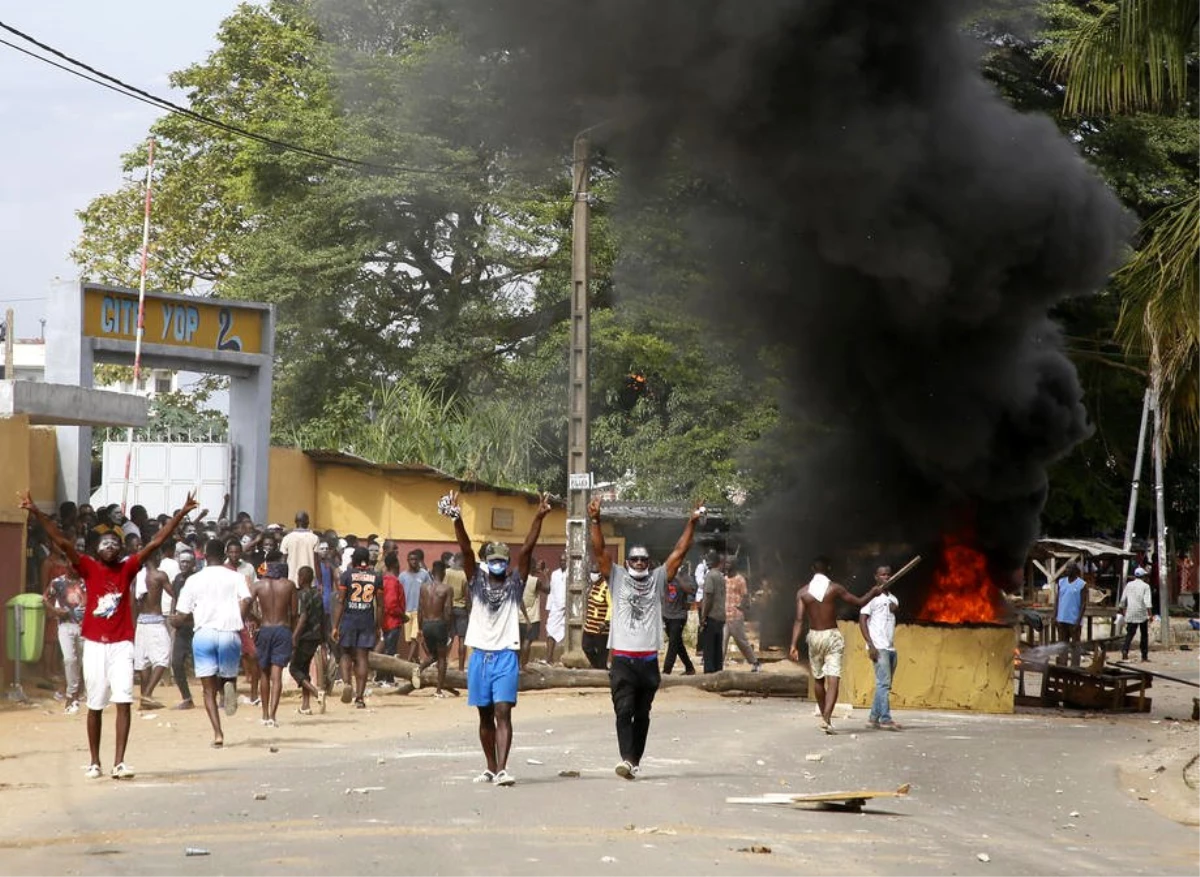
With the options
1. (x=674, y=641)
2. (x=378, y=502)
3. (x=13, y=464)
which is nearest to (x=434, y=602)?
(x=674, y=641)

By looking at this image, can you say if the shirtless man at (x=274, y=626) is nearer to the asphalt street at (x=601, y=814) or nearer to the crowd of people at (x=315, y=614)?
the crowd of people at (x=315, y=614)

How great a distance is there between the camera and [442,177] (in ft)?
111

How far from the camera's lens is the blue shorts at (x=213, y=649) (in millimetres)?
12289

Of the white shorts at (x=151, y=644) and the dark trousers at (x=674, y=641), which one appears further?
the dark trousers at (x=674, y=641)

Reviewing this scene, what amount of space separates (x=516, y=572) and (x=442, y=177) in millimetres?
24416

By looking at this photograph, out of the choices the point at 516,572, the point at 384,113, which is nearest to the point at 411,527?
the point at 384,113

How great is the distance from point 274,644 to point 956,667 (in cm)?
727

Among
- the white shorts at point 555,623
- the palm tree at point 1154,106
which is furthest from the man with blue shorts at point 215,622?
the white shorts at point 555,623

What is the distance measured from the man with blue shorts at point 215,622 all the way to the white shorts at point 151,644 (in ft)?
8.25

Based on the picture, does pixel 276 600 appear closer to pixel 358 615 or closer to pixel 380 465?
pixel 358 615

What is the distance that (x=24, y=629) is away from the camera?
15.8 meters

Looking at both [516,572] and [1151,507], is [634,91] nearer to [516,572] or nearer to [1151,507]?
[516,572]

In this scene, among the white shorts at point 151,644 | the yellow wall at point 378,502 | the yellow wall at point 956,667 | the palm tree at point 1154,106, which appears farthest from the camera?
the yellow wall at point 378,502

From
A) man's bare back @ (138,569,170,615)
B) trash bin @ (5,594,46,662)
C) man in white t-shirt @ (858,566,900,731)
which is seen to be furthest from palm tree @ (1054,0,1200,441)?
trash bin @ (5,594,46,662)
